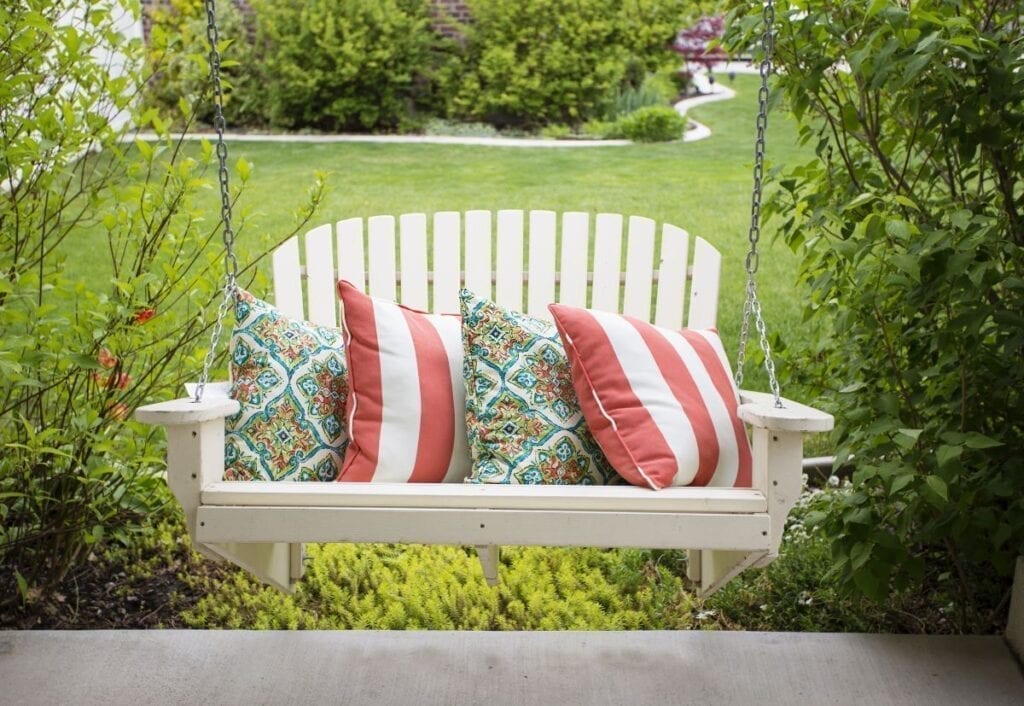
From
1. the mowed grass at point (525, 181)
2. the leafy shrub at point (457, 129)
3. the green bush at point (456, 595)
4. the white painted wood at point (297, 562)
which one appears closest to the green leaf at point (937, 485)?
the green bush at point (456, 595)

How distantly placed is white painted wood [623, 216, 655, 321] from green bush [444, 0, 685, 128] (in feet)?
19.4

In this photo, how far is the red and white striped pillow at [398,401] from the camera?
2295 mm

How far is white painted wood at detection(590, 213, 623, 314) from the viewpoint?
9.89 feet

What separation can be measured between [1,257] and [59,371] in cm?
30

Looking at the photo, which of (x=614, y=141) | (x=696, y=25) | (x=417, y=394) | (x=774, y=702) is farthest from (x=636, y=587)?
(x=696, y=25)

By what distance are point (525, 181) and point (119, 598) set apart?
4.83 meters

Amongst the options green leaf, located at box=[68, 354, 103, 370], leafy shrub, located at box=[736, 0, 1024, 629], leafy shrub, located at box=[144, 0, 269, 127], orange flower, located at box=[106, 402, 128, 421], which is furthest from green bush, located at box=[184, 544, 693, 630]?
leafy shrub, located at box=[144, 0, 269, 127]

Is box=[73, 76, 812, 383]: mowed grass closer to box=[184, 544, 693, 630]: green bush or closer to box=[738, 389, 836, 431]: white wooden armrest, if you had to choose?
box=[184, 544, 693, 630]: green bush

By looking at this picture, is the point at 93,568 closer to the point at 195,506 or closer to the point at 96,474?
the point at 96,474

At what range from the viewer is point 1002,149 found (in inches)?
100

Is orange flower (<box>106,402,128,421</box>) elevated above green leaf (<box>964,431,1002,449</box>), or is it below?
below

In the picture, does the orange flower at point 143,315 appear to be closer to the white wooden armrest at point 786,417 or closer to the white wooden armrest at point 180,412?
the white wooden armrest at point 180,412

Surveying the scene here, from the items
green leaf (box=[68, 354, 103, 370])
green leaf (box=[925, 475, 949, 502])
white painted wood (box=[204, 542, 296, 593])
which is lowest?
white painted wood (box=[204, 542, 296, 593])

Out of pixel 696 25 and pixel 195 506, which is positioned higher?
pixel 696 25
